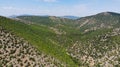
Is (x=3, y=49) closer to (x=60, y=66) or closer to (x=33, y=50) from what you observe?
(x=33, y=50)

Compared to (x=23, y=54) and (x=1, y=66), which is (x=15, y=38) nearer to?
(x=23, y=54)

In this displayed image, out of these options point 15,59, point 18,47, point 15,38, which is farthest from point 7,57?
point 15,38

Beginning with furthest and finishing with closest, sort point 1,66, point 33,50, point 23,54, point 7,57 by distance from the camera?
point 33,50 < point 23,54 < point 7,57 < point 1,66

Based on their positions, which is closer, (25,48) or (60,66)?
(25,48)

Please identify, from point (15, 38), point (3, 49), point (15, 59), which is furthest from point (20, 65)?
point (15, 38)

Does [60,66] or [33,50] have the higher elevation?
[33,50]

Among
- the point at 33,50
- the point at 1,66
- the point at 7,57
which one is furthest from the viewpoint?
the point at 33,50
